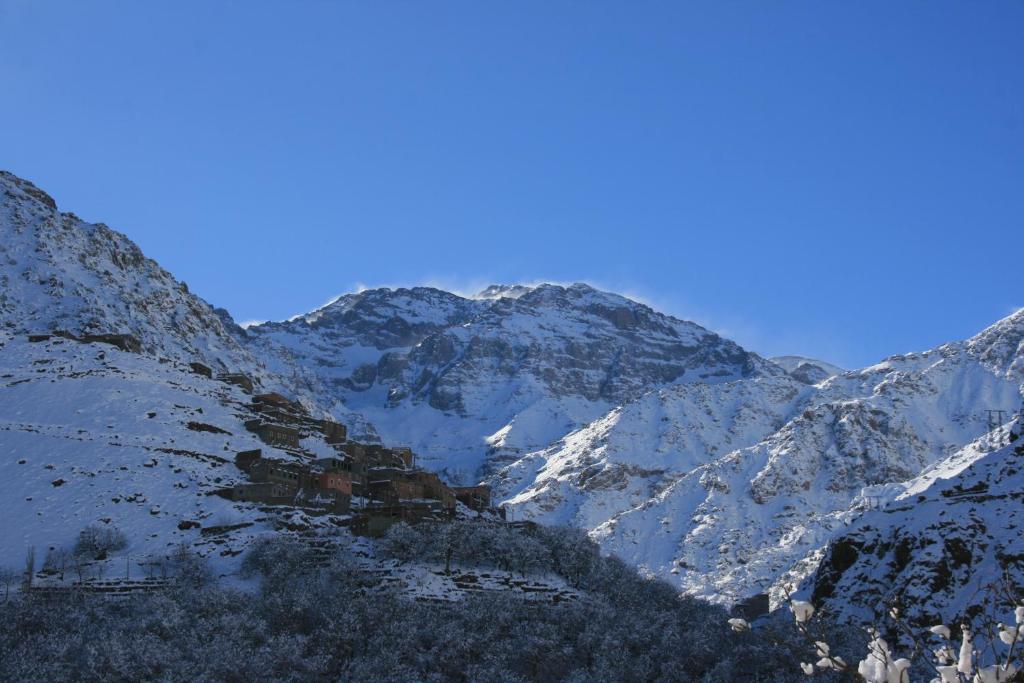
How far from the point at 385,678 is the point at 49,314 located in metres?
111

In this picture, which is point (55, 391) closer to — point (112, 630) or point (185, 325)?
point (112, 630)

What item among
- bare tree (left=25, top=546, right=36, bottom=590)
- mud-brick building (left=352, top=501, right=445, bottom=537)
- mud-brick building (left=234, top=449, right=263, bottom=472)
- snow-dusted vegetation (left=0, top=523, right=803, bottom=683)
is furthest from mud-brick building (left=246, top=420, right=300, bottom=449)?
bare tree (left=25, top=546, right=36, bottom=590)

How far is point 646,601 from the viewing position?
280ft

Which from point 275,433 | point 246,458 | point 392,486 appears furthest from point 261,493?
point 275,433

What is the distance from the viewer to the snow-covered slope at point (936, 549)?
65938 mm

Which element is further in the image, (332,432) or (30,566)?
(332,432)

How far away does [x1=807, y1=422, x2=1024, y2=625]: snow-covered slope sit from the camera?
65.9m

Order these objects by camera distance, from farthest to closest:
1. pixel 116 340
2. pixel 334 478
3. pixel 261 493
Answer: pixel 116 340
pixel 334 478
pixel 261 493

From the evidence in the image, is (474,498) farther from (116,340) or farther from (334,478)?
(116,340)

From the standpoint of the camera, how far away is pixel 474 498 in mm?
115562

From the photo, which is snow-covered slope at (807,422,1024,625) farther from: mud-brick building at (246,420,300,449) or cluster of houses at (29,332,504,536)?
mud-brick building at (246,420,300,449)

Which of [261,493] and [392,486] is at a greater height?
[392,486]

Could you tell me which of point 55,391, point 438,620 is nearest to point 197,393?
point 55,391

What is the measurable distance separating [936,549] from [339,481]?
52.9 meters
